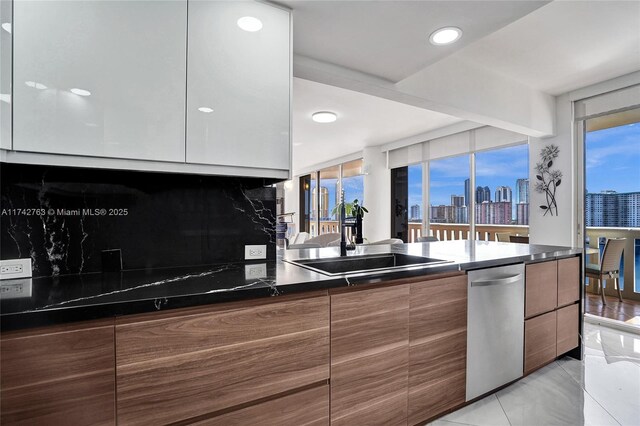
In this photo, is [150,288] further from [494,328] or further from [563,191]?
[563,191]

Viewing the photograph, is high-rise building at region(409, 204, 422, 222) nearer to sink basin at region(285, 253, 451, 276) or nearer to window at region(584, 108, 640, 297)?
window at region(584, 108, 640, 297)

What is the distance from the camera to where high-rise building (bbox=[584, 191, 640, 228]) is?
327cm

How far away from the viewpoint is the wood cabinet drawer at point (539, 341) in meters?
2.07

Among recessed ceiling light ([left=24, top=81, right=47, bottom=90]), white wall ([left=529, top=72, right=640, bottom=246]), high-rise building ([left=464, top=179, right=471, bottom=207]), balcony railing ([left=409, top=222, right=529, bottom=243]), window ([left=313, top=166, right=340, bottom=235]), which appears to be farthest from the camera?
window ([left=313, top=166, right=340, bottom=235])

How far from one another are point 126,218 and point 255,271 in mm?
650

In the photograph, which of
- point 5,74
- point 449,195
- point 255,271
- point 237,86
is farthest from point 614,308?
point 5,74

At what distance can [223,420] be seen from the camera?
109 cm

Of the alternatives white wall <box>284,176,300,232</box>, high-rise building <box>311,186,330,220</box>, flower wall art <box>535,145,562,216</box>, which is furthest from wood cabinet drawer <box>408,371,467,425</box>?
white wall <box>284,176,300,232</box>

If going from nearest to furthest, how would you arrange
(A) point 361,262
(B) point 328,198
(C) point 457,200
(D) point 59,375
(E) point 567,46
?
(D) point 59,375, (A) point 361,262, (E) point 567,46, (C) point 457,200, (B) point 328,198

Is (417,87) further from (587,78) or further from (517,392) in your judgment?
(517,392)

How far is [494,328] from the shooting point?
1.86 m

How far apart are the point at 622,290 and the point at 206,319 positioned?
459cm

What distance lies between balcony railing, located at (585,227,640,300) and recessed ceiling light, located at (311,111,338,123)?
3382 millimetres

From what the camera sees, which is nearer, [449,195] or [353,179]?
[449,195]
